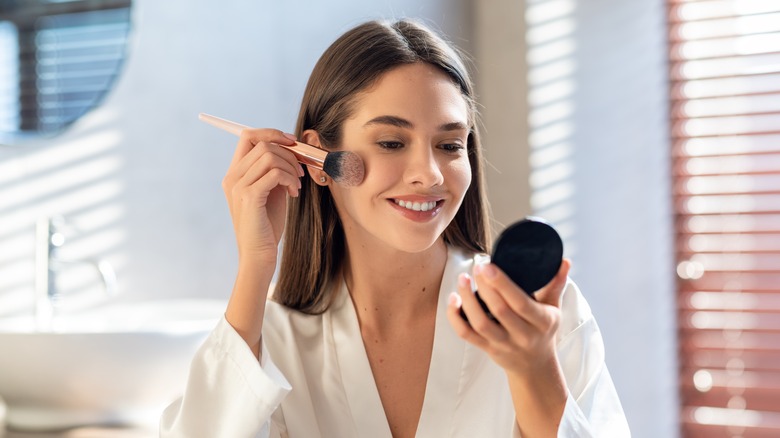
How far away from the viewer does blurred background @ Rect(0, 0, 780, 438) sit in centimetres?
190

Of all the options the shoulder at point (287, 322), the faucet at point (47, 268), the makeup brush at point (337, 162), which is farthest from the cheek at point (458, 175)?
the faucet at point (47, 268)

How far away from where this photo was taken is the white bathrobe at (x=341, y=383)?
1.04m

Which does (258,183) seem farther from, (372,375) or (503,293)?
(503,293)

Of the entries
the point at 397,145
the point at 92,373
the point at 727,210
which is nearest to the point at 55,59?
the point at 92,373

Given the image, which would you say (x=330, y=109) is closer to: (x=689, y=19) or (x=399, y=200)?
(x=399, y=200)

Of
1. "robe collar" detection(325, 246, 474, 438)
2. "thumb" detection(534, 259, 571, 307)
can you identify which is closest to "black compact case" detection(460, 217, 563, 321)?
"thumb" detection(534, 259, 571, 307)

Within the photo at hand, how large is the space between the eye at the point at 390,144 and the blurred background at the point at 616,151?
0.88 metres

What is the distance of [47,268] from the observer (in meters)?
1.54

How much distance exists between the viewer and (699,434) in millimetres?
2289

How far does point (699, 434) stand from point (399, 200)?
1570 millimetres

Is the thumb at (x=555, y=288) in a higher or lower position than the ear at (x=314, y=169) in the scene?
lower

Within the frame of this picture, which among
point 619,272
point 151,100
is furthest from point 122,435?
point 619,272

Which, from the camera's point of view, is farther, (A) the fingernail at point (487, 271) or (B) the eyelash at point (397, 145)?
(B) the eyelash at point (397, 145)

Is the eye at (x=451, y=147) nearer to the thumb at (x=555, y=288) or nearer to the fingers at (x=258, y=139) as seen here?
the fingers at (x=258, y=139)
